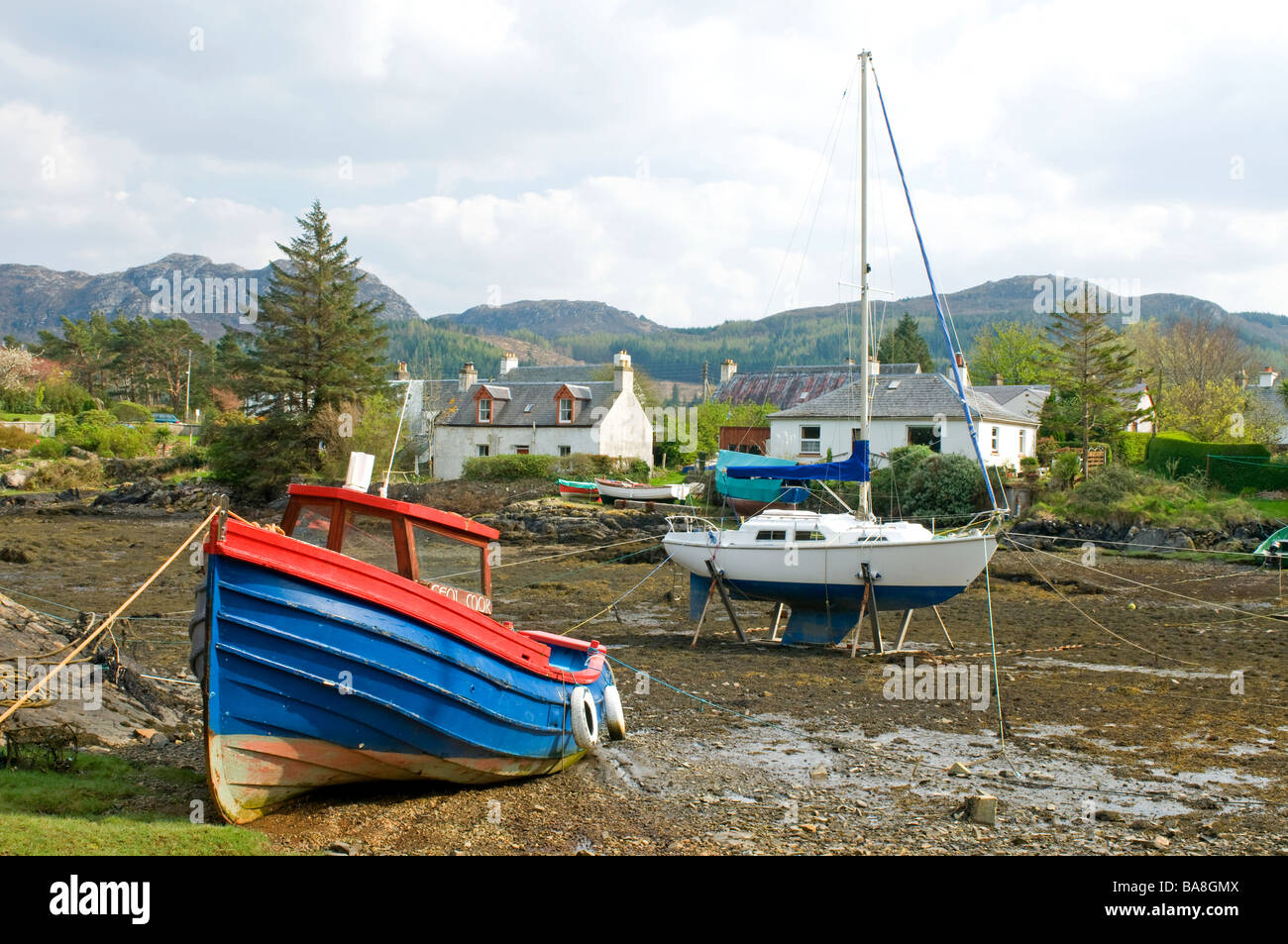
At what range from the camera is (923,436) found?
152 ft

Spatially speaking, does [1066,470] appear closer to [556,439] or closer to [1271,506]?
[1271,506]

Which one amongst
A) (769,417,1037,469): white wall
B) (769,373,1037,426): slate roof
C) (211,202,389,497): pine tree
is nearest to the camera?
(769,417,1037,469): white wall

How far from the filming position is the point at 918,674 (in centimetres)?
1557

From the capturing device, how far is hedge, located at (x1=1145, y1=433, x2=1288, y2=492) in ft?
121

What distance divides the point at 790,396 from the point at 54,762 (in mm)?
64212

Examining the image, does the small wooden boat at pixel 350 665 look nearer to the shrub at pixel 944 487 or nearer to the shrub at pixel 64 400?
the shrub at pixel 944 487

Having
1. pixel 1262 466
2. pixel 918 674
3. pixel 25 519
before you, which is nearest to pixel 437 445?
pixel 25 519

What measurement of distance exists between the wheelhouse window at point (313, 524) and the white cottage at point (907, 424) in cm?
3748

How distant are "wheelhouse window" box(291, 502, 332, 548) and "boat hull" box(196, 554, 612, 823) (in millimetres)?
1553

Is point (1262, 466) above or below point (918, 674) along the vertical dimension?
above

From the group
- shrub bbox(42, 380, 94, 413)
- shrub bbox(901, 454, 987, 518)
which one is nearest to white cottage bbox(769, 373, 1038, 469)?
shrub bbox(901, 454, 987, 518)

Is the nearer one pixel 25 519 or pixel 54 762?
pixel 54 762

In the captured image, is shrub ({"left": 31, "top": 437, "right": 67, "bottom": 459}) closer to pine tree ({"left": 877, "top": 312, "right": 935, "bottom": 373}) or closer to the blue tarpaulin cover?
the blue tarpaulin cover
